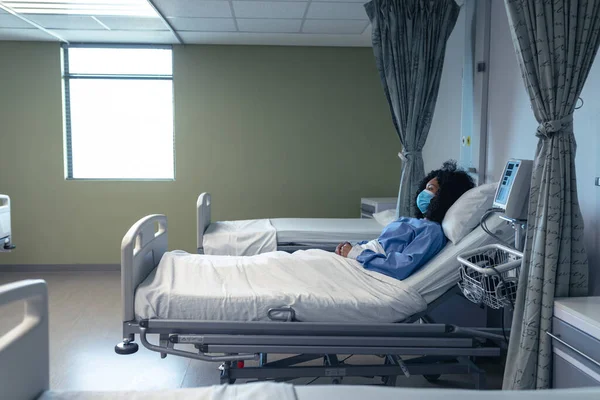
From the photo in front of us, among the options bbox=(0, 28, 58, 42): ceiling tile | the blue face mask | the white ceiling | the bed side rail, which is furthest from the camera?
bbox=(0, 28, 58, 42): ceiling tile

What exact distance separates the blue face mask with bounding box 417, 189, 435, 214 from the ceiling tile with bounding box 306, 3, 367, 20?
5.92 ft

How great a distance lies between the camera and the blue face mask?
3.01m

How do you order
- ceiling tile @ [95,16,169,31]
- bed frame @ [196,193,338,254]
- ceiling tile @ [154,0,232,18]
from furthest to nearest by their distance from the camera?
ceiling tile @ [95,16,169,31] < ceiling tile @ [154,0,232,18] < bed frame @ [196,193,338,254]

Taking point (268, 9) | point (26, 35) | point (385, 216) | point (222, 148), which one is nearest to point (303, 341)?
point (385, 216)

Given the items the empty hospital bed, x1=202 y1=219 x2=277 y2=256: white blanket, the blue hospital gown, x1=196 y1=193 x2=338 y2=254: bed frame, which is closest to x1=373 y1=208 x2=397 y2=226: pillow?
x1=196 y1=193 x2=338 y2=254: bed frame

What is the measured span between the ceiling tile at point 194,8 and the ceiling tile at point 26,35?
4.89ft

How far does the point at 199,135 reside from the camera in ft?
18.1

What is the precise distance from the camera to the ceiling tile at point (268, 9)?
4.02m

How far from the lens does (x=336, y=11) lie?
4238 mm

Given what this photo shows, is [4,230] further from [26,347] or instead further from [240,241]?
[26,347]

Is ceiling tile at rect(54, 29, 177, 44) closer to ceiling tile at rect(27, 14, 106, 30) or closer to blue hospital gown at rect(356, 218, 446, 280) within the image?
ceiling tile at rect(27, 14, 106, 30)

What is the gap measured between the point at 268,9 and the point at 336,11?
0.54m

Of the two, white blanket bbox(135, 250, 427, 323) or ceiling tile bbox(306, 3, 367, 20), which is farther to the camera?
ceiling tile bbox(306, 3, 367, 20)

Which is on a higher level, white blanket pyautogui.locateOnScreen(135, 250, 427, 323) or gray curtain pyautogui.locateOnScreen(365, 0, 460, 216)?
gray curtain pyautogui.locateOnScreen(365, 0, 460, 216)
